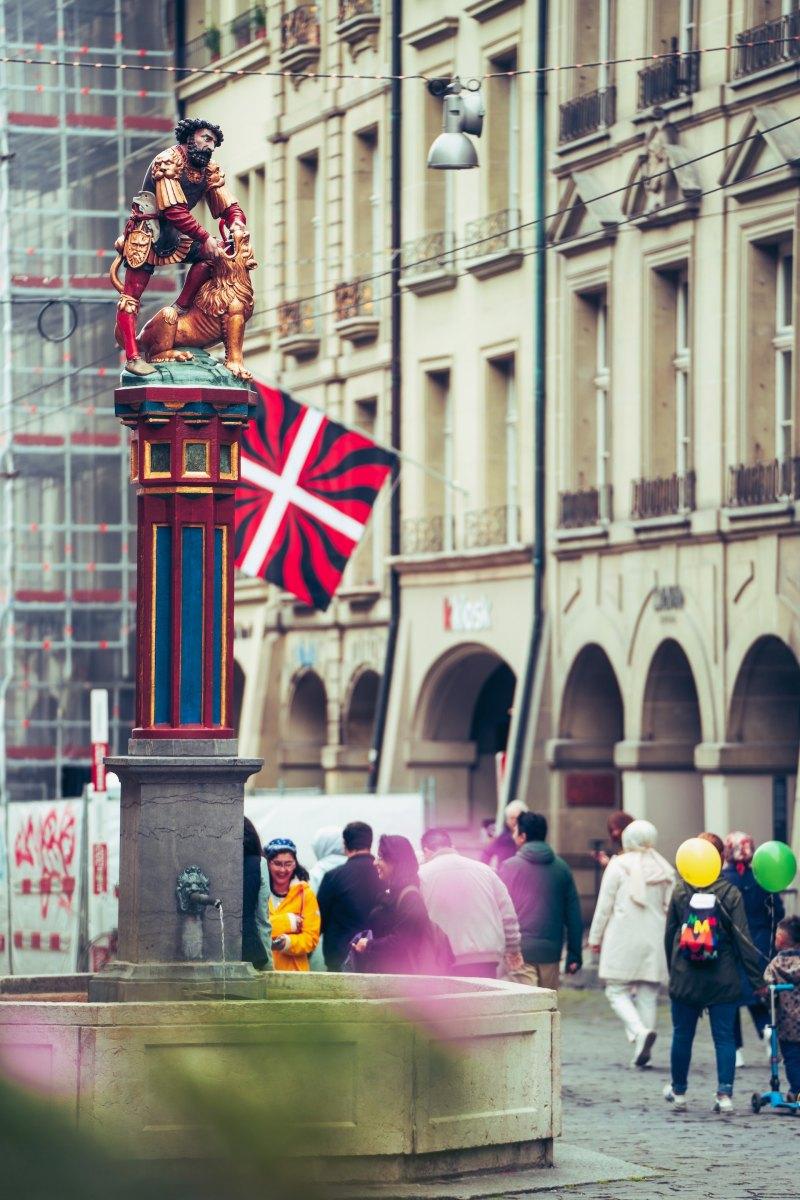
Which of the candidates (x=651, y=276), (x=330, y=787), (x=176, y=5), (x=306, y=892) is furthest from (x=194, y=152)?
(x=176, y=5)

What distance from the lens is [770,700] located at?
25.8 m

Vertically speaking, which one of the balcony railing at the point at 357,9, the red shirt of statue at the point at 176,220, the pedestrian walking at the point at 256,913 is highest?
the balcony railing at the point at 357,9

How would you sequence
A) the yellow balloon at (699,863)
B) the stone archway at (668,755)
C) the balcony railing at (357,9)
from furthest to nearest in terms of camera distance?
the balcony railing at (357,9) → the stone archway at (668,755) → the yellow balloon at (699,863)

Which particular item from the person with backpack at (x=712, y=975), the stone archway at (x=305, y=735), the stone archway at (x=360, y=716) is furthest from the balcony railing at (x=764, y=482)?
the stone archway at (x=305, y=735)

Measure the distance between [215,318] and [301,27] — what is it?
82.4 ft

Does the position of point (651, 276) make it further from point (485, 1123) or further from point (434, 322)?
point (485, 1123)

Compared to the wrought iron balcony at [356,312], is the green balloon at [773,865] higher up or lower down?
lower down

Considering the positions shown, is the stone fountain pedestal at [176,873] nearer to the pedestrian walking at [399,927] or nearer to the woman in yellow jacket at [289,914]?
the pedestrian walking at [399,927]

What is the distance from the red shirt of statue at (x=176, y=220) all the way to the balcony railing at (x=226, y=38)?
26422mm

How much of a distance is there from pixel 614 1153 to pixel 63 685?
2493 cm

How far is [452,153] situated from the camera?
2294cm

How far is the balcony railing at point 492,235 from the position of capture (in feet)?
101

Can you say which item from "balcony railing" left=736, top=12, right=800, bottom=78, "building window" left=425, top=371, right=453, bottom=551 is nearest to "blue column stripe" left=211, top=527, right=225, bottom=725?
"balcony railing" left=736, top=12, right=800, bottom=78

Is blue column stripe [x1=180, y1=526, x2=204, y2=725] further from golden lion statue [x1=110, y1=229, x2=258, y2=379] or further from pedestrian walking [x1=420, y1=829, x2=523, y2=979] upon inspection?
pedestrian walking [x1=420, y1=829, x2=523, y2=979]
